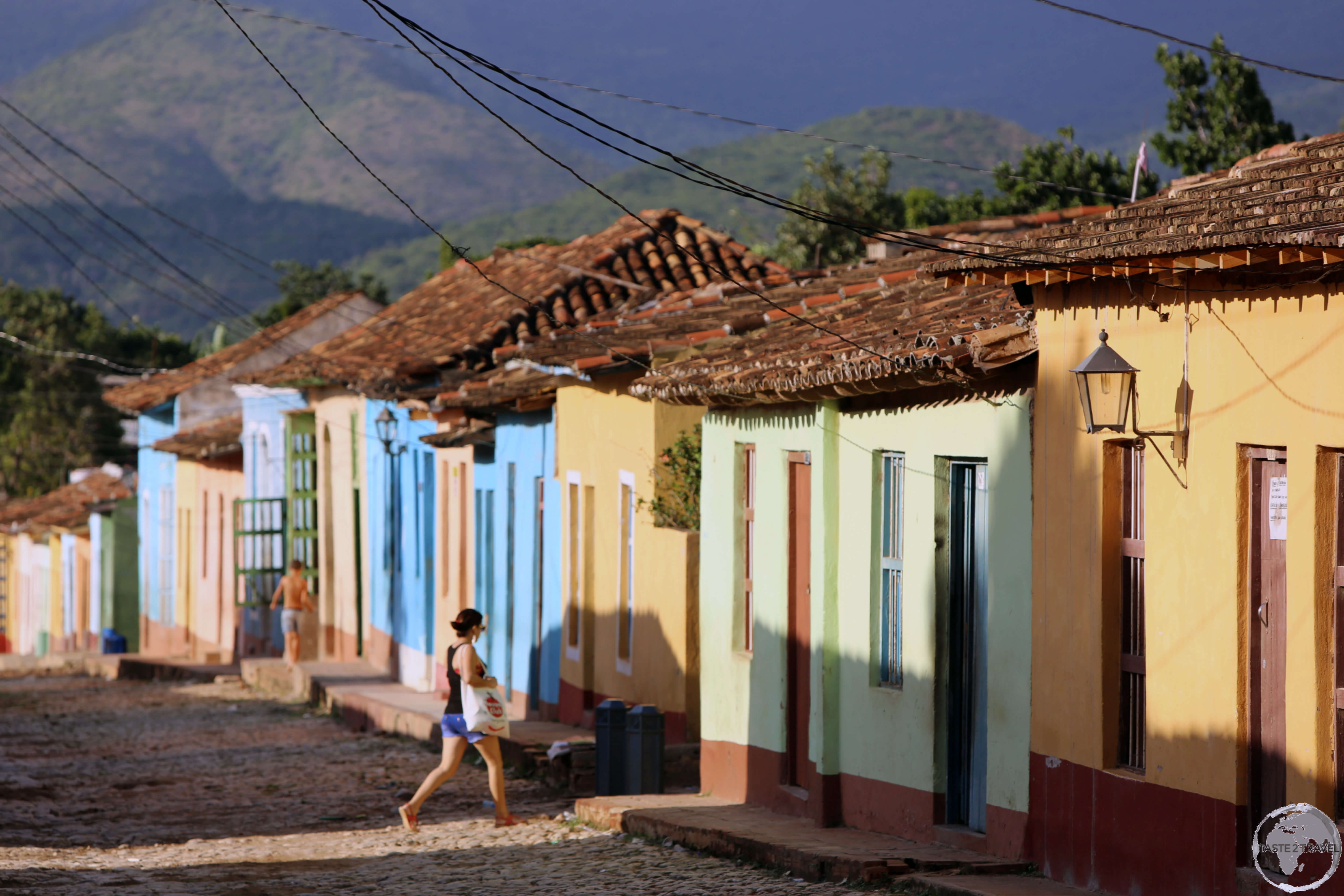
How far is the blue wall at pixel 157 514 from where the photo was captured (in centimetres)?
3578

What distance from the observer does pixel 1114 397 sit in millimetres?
7730

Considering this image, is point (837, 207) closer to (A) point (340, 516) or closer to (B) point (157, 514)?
(B) point (157, 514)

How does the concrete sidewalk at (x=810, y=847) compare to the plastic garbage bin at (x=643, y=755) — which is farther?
the plastic garbage bin at (x=643, y=755)

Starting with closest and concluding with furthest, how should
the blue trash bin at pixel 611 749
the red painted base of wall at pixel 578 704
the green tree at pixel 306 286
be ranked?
the blue trash bin at pixel 611 749 → the red painted base of wall at pixel 578 704 → the green tree at pixel 306 286

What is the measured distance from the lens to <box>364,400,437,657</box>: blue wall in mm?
21594

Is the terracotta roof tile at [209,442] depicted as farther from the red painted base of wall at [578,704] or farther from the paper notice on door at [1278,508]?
the paper notice on door at [1278,508]

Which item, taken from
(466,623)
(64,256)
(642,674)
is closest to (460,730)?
(466,623)

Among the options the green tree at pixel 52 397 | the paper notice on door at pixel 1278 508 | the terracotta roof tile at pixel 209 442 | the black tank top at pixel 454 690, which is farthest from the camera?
the green tree at pixel 52 397

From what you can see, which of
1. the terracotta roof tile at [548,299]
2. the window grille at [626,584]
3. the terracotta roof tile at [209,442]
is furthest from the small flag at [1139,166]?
the terracotta roof tile at [209,442]

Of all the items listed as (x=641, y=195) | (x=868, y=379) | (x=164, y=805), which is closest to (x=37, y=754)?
(x=164, y=805)

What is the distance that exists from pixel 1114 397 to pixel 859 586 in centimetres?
300

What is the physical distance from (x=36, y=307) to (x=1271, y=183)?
59.4 meters

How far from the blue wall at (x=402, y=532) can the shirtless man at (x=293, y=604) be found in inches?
37.6

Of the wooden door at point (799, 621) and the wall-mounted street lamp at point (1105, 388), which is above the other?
the wall-mounted street lamp at point (1105, 388)
